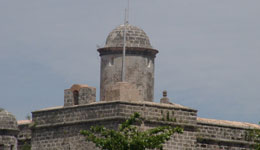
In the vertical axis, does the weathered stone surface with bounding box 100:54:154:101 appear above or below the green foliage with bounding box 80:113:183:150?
above

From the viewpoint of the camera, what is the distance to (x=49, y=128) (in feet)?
170

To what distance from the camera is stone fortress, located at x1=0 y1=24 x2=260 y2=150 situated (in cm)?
4962

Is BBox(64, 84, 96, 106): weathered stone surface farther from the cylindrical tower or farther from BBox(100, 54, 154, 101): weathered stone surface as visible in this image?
BBox(100, 54, 154, 101): weathered stone surface

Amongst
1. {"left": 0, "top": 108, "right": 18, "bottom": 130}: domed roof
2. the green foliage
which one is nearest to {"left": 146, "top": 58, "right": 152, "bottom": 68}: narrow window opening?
{"left": 0, "top": 108, "right": 18, "bottom": 130}: domed roof

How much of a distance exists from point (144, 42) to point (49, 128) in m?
7.86

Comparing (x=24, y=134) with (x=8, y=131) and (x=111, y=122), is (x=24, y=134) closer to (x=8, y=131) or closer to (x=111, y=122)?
(x=8, y=131)

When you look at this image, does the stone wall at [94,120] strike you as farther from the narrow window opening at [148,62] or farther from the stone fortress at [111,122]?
the narrow window opening at [148,62]

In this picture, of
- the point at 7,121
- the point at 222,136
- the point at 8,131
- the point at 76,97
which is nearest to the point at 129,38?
the point at 76,97

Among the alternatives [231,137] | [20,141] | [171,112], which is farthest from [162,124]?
[20,141]

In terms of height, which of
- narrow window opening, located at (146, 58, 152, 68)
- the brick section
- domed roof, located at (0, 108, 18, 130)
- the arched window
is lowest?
the brick section

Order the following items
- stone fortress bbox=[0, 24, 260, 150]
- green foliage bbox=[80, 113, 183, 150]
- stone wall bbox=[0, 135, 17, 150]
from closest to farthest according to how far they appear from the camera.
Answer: green foliage bbox=[80, 113, 183, 150], stone fortress bbox=[0, 24, 260, 150], stone wall bbox=[0, 135, 17, 150]

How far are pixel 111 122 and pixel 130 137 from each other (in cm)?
247

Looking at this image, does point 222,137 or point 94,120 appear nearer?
point 94,120

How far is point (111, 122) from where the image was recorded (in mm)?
49188
